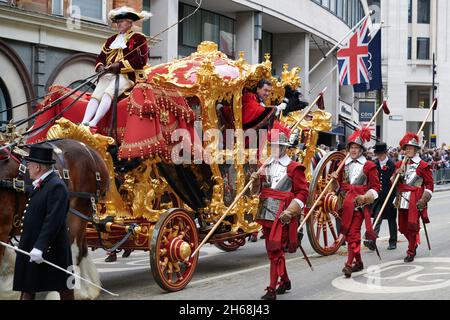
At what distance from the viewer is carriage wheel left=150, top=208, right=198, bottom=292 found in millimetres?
8234

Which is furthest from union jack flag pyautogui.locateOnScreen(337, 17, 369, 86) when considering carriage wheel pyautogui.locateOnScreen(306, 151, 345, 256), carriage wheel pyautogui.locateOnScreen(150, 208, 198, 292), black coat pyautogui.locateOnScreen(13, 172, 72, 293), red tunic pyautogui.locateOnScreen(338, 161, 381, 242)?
black coat pyautogui.locateOnScreen(13, 172, 72, 293)

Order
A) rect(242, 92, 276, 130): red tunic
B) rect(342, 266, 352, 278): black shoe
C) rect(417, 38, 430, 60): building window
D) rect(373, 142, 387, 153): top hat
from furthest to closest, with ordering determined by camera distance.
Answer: rect(417, 38, 430, 60): building window, rect(373, 142, 387, 153): top hat, rect(242, 92, 276, 130): red tunic, rect(342, 266, 352, 278): black shoe

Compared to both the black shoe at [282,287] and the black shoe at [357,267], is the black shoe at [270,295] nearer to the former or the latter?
the black shoe at [282,287]

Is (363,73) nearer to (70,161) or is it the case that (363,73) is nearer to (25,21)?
(25,21)

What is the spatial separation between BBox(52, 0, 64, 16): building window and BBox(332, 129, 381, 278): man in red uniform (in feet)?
36.4

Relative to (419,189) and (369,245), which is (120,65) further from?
(369,245)

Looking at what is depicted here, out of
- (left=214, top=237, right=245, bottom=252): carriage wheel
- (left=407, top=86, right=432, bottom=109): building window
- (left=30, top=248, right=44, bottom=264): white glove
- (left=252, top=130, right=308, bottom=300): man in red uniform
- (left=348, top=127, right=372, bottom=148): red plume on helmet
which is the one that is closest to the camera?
(left=30, top=248, right=44, bottom=264): white glove

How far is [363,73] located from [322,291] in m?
10.1

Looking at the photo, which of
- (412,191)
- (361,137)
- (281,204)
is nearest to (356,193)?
(361,137)

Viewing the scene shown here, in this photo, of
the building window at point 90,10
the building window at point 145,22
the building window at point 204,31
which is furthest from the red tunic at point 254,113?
the building window at point 204,31

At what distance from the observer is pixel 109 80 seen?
30.0 ft

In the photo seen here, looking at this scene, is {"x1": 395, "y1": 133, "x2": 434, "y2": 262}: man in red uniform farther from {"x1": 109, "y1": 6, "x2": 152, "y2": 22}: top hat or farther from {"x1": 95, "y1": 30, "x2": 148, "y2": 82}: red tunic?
{"x1": 109, "y1": 6, "x2": 152, "y2": 22}: top hat

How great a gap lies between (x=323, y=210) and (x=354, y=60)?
6689mm

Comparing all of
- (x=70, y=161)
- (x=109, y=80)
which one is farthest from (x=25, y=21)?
(x=70, y=161)
